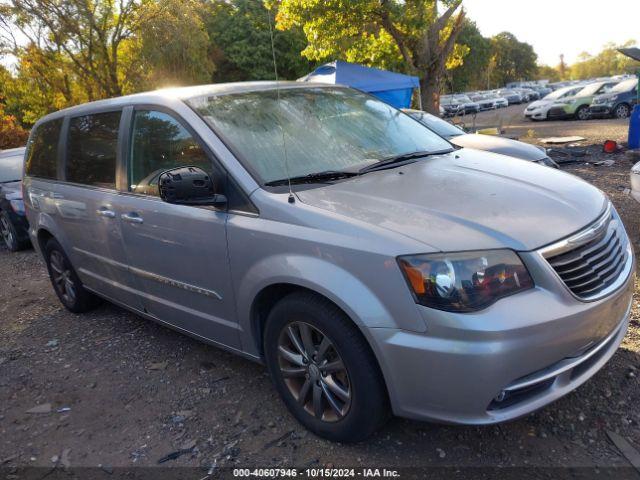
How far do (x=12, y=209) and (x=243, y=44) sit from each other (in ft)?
89.0

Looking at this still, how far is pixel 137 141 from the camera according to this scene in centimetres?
354

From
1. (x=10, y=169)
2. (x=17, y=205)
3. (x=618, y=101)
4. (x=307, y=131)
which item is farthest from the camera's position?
(x=618, y=101)

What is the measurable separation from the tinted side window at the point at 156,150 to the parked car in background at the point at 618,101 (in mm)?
20896

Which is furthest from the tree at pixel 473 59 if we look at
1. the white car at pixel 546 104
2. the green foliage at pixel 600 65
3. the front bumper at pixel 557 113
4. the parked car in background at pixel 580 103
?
the green foliage at pixel 600 65

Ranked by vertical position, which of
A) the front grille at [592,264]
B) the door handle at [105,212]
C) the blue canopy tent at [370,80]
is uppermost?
the blue canopy tent at [370,80]

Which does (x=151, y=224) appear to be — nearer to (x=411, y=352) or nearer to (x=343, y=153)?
(x=343, y=153)

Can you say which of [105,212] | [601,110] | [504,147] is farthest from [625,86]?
[105,212]

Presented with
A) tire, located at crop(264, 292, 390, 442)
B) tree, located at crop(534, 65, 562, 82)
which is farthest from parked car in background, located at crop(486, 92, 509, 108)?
tree, located at crop(534, 65, 562, 82)

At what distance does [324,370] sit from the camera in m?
2.59

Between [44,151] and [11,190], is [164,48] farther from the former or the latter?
[44,151]

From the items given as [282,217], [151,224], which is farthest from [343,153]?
[151,224]

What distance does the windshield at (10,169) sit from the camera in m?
8.51

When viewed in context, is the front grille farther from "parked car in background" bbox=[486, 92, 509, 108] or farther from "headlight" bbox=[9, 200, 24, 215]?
"parked car in background" bbox=[486, 92, 509, 108]

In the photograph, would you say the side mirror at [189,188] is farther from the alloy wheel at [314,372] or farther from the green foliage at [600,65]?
the green foliage at [600,65]
